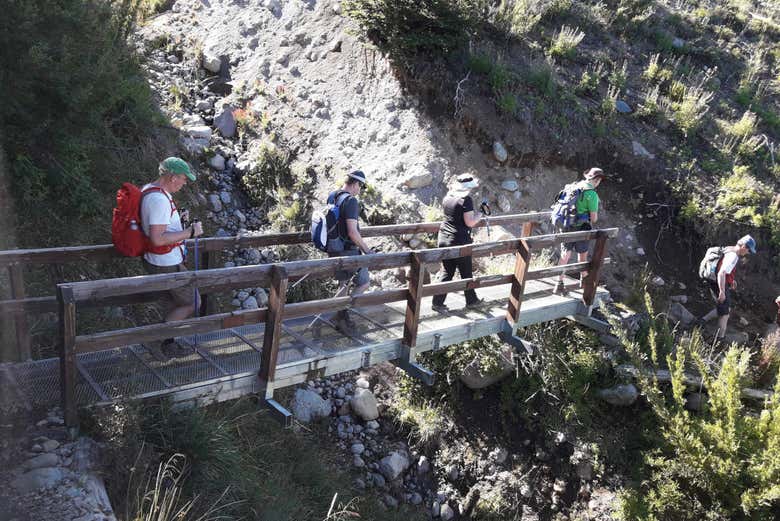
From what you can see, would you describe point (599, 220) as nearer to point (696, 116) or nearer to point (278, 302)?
point (696, 116)

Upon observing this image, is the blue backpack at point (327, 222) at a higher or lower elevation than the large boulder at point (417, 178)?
higher

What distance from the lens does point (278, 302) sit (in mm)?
5199

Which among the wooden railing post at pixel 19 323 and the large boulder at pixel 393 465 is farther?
the large boulder at pixel 393 465

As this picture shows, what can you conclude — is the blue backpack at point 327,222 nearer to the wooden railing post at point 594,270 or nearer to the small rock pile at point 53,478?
the small rock pile at point 53,478

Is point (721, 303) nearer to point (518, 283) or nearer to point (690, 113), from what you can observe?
point (518, 283)

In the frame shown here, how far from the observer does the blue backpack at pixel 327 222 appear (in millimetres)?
6047

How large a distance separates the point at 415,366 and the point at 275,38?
8983mm

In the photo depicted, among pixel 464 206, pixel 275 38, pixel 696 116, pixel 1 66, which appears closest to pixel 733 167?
pixel 696 116

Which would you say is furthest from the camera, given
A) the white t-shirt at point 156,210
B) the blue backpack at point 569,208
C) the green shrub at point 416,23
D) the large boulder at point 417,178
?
the green shrub at point 416,23

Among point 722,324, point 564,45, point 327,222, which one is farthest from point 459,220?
point 564,45

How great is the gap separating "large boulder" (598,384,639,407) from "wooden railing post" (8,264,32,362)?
6.80 m

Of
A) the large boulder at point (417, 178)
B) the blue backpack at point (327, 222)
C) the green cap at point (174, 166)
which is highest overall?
the green cap at point (174, 166)

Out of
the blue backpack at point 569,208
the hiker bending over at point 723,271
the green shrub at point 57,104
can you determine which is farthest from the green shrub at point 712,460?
the green shrub at point 57,104

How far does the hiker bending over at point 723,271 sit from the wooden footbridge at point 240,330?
2.98m
